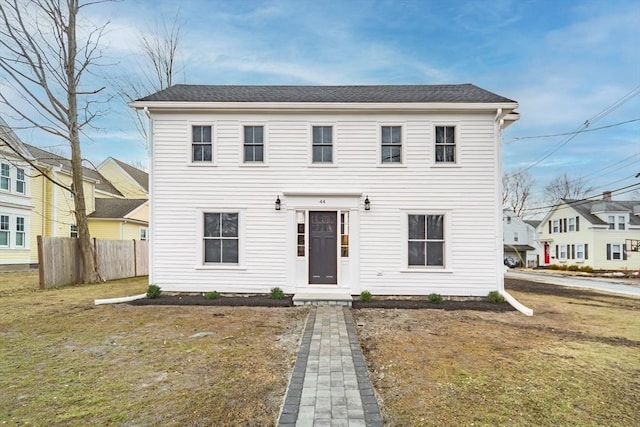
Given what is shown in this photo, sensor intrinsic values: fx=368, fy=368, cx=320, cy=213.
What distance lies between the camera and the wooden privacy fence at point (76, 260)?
1256cm

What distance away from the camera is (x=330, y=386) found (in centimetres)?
412

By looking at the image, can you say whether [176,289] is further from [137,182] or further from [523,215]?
[523,215]

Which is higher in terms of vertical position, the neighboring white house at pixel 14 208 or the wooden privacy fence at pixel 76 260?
the neighboring white house at pixel 14 208

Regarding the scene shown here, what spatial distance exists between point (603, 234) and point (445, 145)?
28.7 meters

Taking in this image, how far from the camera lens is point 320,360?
5.02m

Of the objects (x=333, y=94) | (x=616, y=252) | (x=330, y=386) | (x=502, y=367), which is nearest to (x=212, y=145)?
(x=333, y=94)

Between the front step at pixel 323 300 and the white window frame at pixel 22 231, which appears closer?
the front step at pixel 323 300

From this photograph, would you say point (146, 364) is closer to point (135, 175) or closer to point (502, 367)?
point (502, 367)

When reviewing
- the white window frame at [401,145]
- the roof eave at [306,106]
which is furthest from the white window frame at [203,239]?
the white window frame at [401,145]

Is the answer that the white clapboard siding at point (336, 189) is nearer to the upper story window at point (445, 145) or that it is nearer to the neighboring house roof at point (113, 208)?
the upper story window at point (445, 145)

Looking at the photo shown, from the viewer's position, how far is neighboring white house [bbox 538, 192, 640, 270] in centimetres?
3016

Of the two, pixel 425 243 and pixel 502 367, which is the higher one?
pixel 425 243

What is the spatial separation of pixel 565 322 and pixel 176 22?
21.6 meters

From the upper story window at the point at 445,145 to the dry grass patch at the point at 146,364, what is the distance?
5536 millimetres
